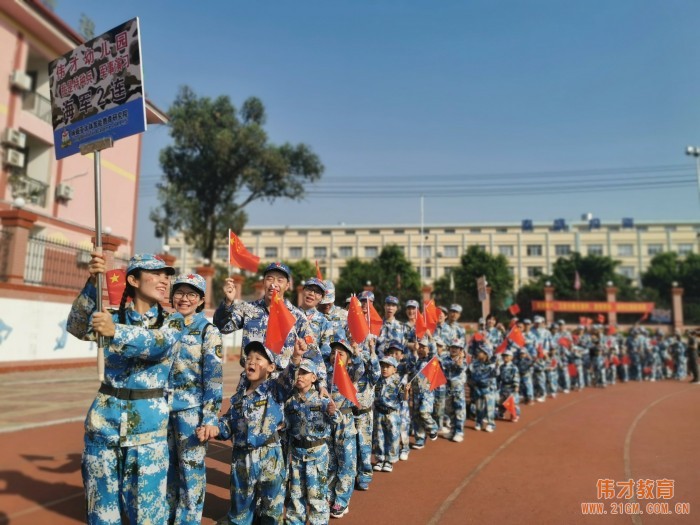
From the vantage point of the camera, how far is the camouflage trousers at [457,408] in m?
8.02

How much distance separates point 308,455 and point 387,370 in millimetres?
2439

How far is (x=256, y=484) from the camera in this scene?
3.62 metres

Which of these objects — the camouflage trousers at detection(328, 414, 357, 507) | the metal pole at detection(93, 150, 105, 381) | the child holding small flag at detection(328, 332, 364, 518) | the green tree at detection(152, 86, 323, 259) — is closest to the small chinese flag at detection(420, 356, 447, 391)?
the child holding small flag at detection(328, 332, 364, 518)

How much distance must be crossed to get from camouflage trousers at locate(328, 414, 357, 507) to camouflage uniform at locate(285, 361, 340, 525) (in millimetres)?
569

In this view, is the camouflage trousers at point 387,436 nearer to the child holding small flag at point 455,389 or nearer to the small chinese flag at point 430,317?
the small chinese flag at point 430,317

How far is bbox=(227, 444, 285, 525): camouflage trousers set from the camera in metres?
3.57

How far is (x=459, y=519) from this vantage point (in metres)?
4.58

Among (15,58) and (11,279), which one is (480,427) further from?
(15,58)

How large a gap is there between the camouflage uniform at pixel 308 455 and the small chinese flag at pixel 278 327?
13.8 inches

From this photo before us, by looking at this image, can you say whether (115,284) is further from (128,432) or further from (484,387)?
(484,387)

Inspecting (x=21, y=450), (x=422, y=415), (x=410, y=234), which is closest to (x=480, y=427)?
(x=422, y=415)

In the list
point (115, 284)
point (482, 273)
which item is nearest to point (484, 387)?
point (115, 284)

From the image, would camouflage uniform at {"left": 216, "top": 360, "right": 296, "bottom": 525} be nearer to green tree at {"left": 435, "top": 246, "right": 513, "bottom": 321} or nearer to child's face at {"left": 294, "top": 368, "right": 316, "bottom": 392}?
child's face at {"left": 294, "top": 368, "right": 316, "bottom": 392}

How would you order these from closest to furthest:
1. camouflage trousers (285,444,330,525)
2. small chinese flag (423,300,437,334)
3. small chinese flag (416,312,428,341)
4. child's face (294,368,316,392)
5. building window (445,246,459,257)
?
1. camouflage trousers (285,444,330,525)
2. child's face (294,368,316,392)
3. small chinese flag (416,312,428,341)
4. small chinese flag (423,300,437,334)
5. building window (445,246,459,257)
